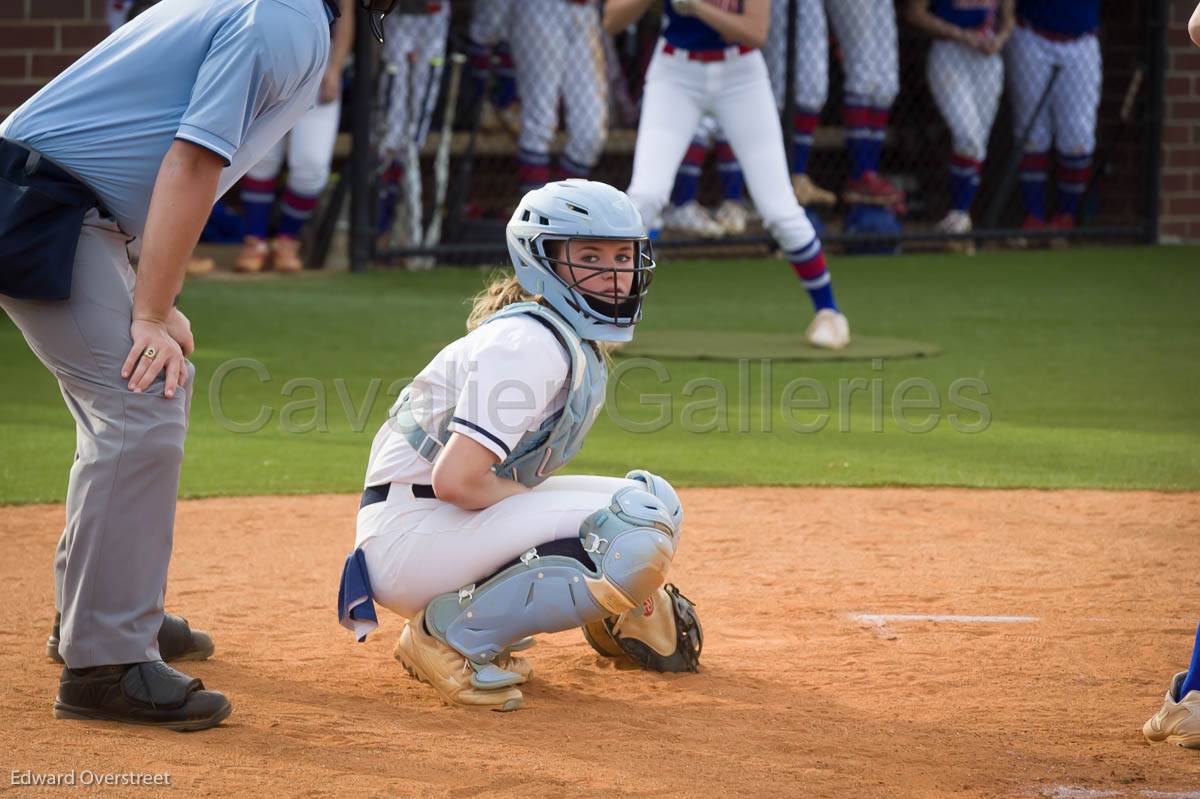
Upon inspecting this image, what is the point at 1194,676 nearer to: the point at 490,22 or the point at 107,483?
the point at 107,483

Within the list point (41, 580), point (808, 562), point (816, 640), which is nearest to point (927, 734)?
point (816, 640)

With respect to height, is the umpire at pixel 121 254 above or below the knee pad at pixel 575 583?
above

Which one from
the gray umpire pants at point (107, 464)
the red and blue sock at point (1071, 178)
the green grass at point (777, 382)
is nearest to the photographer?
the gray umpire pants at point (107, 464)

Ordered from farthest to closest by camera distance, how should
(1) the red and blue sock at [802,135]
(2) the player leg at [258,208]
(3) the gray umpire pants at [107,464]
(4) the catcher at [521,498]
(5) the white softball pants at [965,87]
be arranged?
1. (5) the white softball pants at [965,87]
2. (1) the red and blue sock at [802,135]
3. (2) the player leg at [258,208]
4. (4) the catcher at [521,498]
5. (3) the gray umpire pants at [107,464]

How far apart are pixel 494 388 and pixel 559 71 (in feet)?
27.4

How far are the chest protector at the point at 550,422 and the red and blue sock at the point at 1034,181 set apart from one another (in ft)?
32.8

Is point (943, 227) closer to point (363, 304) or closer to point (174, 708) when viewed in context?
point (363, 304)

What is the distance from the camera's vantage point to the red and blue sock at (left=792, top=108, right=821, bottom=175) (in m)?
11.6

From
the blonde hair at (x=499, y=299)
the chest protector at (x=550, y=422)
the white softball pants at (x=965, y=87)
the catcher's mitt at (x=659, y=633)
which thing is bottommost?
the catcher's mitt at (x=659, y=633)

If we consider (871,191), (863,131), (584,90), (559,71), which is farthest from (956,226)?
(559,71)

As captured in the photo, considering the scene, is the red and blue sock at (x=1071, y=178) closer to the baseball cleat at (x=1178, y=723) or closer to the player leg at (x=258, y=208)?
the player leg at (x=258, y=208)

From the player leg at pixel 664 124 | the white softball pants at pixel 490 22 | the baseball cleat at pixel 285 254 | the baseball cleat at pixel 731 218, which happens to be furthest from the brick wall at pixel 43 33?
the player leg at pixel 664 124

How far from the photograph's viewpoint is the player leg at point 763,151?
25.0 ft

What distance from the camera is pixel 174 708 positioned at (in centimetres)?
313
